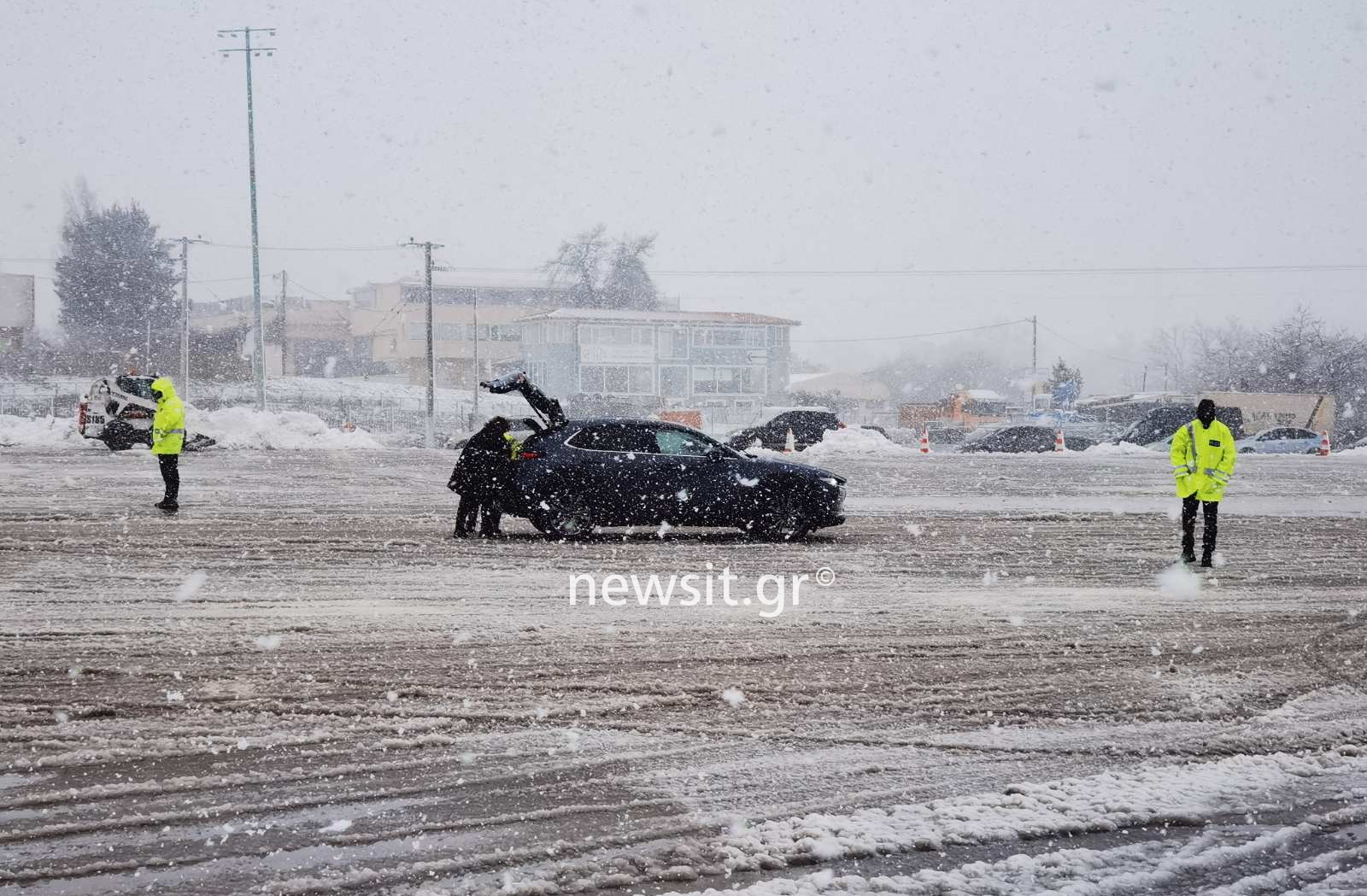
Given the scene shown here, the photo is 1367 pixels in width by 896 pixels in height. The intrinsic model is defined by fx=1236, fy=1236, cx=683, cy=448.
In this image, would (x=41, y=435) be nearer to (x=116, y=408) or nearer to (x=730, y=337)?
(x=116, y=408)

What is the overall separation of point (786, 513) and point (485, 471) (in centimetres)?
327

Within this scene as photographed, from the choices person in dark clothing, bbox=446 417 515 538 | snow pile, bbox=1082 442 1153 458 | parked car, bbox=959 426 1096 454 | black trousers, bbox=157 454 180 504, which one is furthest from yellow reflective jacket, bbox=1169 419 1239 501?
snow pile, bbox=1082 442 1153 458

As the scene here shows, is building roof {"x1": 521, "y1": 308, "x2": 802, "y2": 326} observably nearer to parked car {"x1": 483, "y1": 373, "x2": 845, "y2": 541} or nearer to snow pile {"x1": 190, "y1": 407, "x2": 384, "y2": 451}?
snow pile {"x1": 190, "y1": 407, "x2": 384, "y2": 451}

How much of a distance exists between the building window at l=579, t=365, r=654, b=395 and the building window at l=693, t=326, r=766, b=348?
3323 millimetres

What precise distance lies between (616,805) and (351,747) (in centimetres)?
139

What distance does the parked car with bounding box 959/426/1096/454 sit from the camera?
38.3m

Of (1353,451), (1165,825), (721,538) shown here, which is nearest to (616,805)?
(1165,825)

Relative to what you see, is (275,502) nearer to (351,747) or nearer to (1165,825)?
(351,747)

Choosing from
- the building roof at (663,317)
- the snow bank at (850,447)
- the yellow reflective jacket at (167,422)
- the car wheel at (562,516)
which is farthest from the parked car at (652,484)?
the building roof at (663,317)

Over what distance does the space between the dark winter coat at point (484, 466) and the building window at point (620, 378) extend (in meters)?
53.0

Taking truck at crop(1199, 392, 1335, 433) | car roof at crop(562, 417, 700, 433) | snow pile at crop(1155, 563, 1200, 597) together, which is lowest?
snow pile at crop(1155, 563, 1200, 597)

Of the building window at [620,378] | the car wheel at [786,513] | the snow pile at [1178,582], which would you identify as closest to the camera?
the snow pile at [1178,582]

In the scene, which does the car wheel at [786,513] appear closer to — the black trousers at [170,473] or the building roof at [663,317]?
the black trousers at [170,473]

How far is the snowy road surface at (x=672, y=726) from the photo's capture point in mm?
4039
